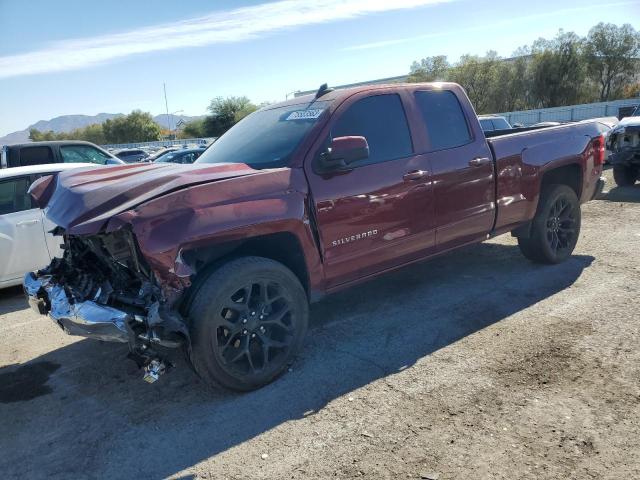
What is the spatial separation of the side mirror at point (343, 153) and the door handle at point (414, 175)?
614 millimetres

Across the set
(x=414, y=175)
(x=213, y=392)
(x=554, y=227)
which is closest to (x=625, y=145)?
(x=554, y=227)

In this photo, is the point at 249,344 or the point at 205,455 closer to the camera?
the point at 205,455

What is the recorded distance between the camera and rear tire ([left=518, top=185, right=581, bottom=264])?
570 centimetres

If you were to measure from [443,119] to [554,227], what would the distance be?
202 centimetres

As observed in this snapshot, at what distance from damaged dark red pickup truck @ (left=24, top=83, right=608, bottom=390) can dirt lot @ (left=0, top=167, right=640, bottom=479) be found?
1.37 feet

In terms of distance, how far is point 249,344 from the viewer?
3676 millimetres

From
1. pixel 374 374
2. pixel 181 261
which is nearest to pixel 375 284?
pixel 374 374

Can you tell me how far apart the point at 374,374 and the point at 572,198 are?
3.58 metres

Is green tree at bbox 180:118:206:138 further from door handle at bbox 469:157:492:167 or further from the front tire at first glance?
the front tire

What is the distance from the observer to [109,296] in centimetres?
366

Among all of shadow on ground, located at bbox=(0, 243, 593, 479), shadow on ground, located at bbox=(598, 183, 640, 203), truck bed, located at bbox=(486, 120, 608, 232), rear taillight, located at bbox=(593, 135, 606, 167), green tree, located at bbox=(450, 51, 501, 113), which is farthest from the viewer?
green tree, located at bbox=(450, 51, 501, 113)

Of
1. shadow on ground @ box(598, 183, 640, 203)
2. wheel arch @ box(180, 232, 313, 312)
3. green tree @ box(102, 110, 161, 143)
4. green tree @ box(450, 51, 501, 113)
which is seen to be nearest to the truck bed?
wheel arch @ box(180, 232, 313, 312)

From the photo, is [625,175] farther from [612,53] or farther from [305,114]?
[612,53]

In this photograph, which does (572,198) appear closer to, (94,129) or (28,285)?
(28,285)
